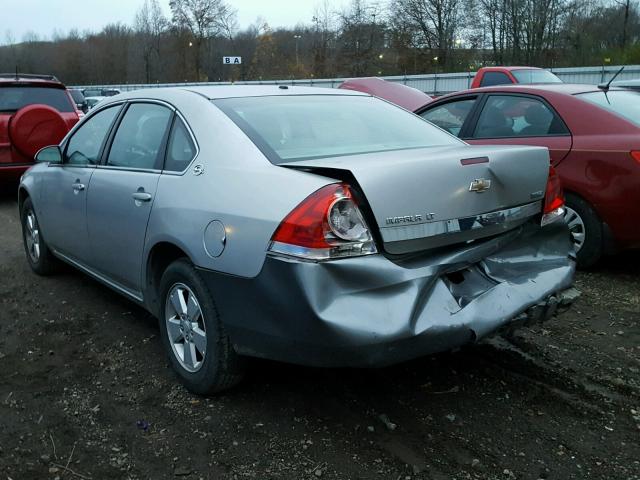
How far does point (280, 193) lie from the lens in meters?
2.69

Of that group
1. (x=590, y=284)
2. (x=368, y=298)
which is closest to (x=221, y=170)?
(x=368, y=298)

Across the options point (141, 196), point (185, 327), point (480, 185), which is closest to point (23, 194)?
point (141, 196)

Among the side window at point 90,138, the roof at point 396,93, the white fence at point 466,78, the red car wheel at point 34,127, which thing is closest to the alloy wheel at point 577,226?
the side window at point 90,138

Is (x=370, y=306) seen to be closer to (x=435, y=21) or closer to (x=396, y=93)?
(x=396, y=93)

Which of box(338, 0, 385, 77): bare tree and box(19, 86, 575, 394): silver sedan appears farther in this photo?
box(338, 0, 385, 77): bare tree

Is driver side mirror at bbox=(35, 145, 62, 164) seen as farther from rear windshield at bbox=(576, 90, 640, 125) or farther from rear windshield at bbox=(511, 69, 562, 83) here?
rear windshield at bbox=(511, 69, 562, 83)

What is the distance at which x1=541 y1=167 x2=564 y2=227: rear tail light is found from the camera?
3.31 m

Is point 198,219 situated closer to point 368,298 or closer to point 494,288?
point 368,298

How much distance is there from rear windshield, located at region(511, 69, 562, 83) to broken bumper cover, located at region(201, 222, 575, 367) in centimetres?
1098

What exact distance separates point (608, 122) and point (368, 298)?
343 centimetres

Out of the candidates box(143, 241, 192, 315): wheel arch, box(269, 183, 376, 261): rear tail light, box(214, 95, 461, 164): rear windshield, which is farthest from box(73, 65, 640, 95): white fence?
box(269, 183, 376, 261): rear tail light

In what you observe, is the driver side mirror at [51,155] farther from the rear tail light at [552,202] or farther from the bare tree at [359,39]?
the bare tree at [359,39]

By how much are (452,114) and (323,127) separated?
11.0ft

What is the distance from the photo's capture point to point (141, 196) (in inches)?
137
